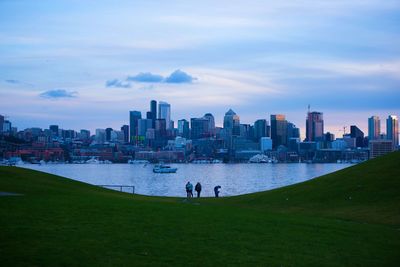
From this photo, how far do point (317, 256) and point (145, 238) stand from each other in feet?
A: 16.2

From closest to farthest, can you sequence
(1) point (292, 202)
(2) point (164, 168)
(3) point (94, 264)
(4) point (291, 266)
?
(3) point (94, 264), (4) point (291, 266), (1) point (292, 202), (2) point (164, 168)

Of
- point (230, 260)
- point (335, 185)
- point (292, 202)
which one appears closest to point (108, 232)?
point (230, 260)

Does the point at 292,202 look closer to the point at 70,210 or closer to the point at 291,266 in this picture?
the point at 70,210

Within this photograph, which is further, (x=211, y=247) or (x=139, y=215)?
(x=139, y=215)

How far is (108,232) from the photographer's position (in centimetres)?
1611

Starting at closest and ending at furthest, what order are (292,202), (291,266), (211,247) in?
1. (291,266)
2. (211,247)
3. (292,202)

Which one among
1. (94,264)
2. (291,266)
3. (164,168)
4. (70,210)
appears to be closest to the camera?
(94,264)

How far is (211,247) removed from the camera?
15.1 metres

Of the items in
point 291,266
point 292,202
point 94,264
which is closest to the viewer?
point 94,264

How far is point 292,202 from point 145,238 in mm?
20562

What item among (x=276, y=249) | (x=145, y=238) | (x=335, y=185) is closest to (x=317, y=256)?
(x=276, y=249)

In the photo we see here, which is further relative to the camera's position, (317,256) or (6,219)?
(6,219)

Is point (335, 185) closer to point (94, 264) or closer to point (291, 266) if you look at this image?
point (291, 266)

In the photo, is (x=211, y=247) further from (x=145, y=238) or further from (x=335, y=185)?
(x=335, y=185)
